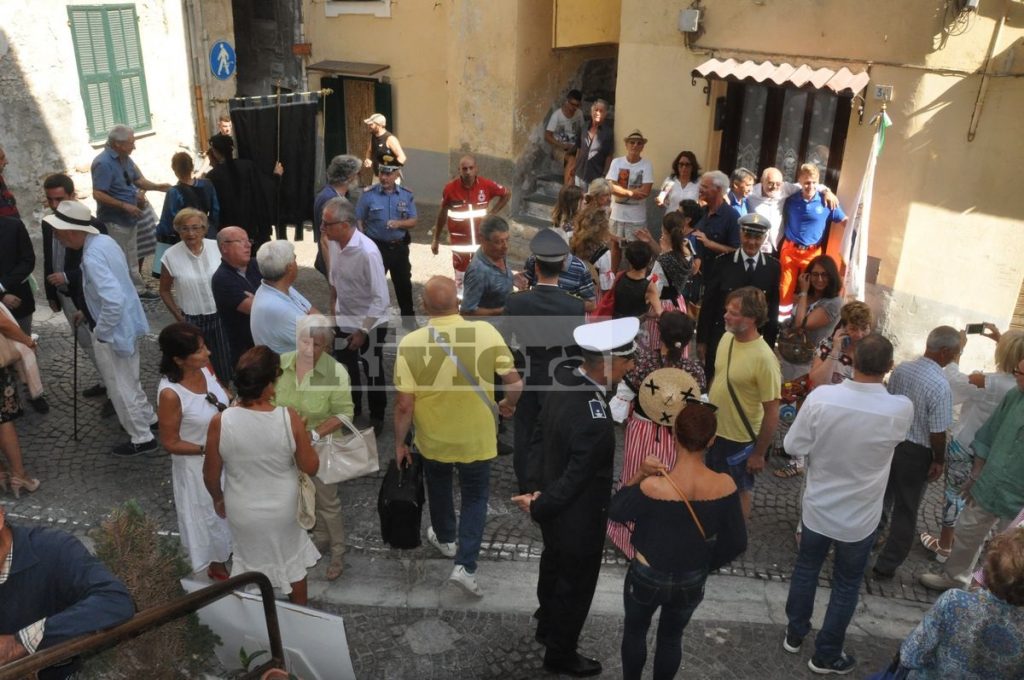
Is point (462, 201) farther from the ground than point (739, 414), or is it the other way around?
point (462, 201)

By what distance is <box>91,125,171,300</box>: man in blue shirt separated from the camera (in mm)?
8398

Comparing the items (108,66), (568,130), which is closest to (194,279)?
(568,130)

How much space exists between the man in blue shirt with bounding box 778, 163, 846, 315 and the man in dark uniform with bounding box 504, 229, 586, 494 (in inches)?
149

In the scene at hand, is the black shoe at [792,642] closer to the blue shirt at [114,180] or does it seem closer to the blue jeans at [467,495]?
the blue jeans at [467,495]

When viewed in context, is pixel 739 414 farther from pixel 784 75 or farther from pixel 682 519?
pixel 784 75

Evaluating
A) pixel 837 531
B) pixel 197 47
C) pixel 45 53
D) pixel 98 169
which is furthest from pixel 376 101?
pixel 837 531

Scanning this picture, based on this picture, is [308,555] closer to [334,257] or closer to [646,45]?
[334,257]

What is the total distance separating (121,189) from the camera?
8594 mm

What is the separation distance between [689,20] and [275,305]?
6360 mm

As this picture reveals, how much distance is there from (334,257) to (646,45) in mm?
5529

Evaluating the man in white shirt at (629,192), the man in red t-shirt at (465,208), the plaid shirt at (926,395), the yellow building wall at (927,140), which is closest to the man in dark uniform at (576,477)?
the plaid shirt at (926,395)

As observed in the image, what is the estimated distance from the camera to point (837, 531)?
4.27m

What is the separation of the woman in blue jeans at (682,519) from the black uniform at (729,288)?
2.73 metres

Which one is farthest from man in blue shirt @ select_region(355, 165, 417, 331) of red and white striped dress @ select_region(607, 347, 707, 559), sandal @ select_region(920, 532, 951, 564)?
sandal @ select_region(920, 532, 951, 564)
